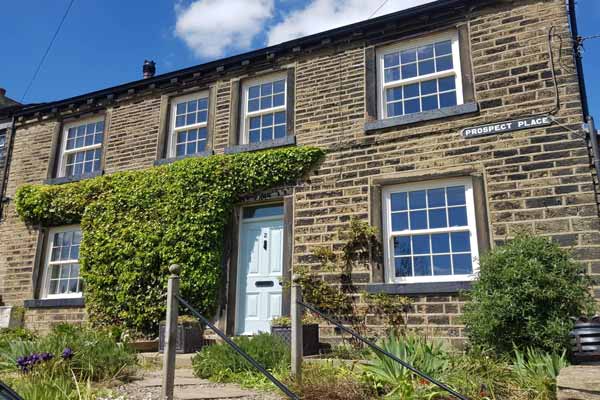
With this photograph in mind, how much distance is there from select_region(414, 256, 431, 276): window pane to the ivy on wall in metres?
2.68

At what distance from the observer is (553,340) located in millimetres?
5379

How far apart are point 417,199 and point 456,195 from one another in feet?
2.11

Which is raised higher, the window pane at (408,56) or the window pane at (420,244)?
the window pane at (408,56)

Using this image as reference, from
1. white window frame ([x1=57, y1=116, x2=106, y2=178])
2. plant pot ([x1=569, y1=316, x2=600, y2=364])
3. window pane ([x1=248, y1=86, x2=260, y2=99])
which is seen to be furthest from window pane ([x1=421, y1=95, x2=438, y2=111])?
white window frame ([x1=57, y1=116, x2=106, y2=178])

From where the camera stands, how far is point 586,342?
204 inches

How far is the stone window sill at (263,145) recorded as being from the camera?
944 cm

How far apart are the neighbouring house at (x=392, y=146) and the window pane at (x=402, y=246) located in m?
0.03

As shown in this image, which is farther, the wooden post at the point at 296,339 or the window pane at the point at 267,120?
the window pane at the point at 267,120

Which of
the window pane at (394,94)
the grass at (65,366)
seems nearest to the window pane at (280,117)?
the window pane at (394,94)

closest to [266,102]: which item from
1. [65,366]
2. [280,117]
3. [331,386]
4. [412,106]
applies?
[280,117]

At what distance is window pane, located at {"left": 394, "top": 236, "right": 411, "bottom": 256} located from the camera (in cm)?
802

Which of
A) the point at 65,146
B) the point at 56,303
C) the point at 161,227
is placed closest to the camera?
the point at 161,227

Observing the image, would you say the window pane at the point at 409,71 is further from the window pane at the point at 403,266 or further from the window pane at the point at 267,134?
the window pane at the point at 403,266

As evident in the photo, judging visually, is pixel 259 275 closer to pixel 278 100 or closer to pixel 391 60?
pixel 278 100
